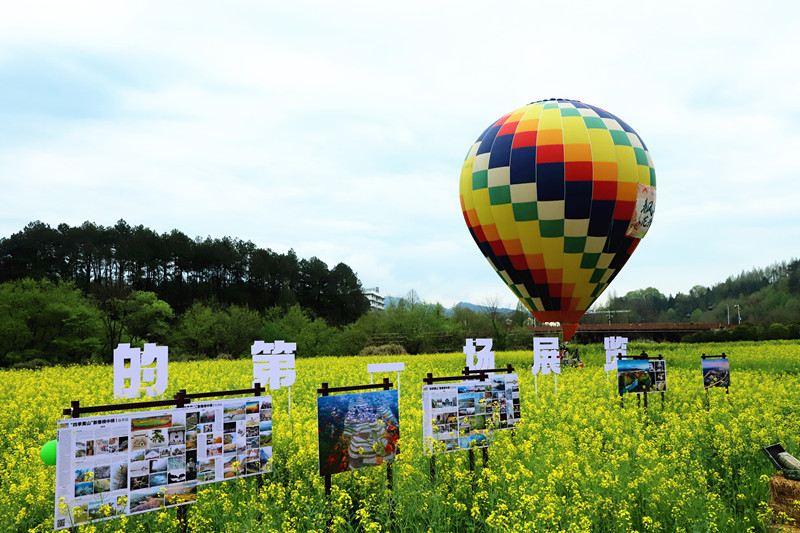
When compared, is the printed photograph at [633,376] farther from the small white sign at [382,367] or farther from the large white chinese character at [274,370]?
the large white chinese character at [274,370]

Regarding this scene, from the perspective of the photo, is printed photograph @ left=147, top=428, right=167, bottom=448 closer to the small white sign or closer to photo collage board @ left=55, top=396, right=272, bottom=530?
photo collage board @ left=55, top=396, right=272, bottom=530

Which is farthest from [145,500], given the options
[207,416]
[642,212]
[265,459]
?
[642,212]

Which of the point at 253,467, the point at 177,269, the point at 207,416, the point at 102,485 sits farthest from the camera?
the point at 177,269

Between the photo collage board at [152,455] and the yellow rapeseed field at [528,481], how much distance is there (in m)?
0.36

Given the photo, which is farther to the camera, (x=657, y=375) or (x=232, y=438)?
(x=657, y=375)

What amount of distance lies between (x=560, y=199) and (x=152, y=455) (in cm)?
1798

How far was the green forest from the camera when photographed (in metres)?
42.8

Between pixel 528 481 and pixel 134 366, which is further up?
pixel 134 366

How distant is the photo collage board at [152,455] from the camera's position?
564cm

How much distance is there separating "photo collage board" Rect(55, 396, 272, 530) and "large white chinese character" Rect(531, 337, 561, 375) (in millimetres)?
10967

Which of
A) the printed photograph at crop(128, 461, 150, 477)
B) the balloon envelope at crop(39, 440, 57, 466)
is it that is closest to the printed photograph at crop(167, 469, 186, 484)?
the printed photograph at crop(128, 461, 150, 477)

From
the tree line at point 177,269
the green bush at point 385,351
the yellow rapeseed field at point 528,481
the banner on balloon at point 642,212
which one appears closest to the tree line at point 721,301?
the tree line at point 177,269

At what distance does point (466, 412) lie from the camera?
341 inches

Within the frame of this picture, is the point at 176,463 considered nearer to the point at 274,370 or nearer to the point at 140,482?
the point at 140,482
